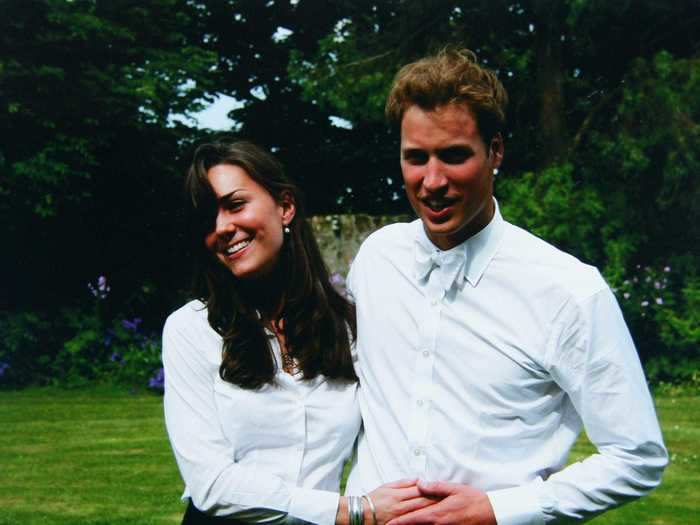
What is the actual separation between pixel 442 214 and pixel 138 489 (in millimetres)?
4912

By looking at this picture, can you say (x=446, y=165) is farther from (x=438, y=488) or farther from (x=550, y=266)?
(x=438, y=488)

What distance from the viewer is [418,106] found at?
282 centimetres

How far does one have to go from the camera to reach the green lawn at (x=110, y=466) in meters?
6.55

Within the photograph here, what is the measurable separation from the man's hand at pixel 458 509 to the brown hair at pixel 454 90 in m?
0.96

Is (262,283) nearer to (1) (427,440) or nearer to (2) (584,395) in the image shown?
(1) (427,440)

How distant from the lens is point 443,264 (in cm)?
294

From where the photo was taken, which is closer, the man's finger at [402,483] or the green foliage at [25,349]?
the man's finger at [402,483]

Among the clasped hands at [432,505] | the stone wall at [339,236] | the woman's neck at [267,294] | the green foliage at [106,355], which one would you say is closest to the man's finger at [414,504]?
the clasped hands at [432,505]

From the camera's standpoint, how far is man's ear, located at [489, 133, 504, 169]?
291cm

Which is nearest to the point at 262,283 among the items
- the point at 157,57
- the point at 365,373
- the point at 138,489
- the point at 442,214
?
the point at 365,373

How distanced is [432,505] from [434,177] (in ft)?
2.94

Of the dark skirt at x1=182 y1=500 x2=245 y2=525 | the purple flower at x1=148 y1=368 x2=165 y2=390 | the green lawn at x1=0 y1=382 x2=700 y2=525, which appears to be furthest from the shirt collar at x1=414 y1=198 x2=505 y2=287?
the purple flower at x1=148 y1=368 x2=165 y2=390

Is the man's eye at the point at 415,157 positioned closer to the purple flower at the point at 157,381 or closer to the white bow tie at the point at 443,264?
the white bow tie at the point at 443,264

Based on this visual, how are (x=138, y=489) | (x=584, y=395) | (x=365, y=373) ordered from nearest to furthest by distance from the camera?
(x=584, y=395) < (x=365, y=373) < (x=138, y=489)
